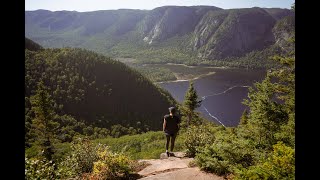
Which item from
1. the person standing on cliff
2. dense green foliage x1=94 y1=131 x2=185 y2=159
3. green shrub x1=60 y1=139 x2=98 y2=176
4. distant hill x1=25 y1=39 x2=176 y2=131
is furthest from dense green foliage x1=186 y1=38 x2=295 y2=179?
distant hill x1=25 y1=39 x2=176 y2=131

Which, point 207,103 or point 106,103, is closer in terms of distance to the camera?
point 106,103

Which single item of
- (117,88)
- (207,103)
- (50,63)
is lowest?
(207,103)

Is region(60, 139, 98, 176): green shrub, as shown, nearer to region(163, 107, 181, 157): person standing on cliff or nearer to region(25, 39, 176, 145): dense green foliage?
region(163, 107, 181, 157): person standing on cliff

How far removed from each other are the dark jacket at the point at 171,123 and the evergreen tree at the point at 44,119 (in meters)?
20.1

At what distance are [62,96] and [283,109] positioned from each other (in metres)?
80.6

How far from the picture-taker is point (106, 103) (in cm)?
9331

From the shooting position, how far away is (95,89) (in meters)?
95.5

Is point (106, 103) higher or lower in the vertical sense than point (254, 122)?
lower

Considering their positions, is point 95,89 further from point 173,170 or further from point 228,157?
point 228,157

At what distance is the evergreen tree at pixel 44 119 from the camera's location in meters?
30.6

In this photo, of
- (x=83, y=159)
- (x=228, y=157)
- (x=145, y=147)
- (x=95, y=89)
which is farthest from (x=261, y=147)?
(x=95, y=89)
